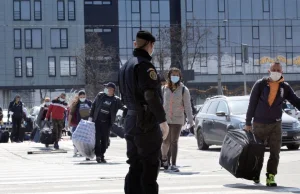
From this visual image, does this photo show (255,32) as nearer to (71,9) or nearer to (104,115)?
(71,9)

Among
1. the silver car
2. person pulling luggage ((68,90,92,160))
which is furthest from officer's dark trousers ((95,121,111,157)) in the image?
the silver car

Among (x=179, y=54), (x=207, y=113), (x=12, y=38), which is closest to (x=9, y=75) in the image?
(x=12, y=38)

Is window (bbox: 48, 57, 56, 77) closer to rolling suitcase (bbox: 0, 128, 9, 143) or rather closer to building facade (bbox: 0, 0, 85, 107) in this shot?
building facade (bbox: 0, 0, 85, 107)

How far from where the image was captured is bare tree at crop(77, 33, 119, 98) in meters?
70.8

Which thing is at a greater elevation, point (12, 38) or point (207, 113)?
point (12, 38)

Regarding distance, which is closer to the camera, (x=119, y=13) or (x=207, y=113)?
(x=207, y=113)

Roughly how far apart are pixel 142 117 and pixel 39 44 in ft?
236

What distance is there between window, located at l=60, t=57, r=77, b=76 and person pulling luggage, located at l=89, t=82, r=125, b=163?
6218 cm

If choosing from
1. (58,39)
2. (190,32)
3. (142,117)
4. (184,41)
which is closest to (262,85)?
(142,117)

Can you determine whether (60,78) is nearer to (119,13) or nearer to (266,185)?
(119,13)

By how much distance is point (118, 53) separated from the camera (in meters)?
77.6

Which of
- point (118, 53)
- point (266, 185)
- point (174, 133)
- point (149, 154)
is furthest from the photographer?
point (118, 53)

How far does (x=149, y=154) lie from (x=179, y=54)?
5890 centimetres

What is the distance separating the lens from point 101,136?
17172 mm
